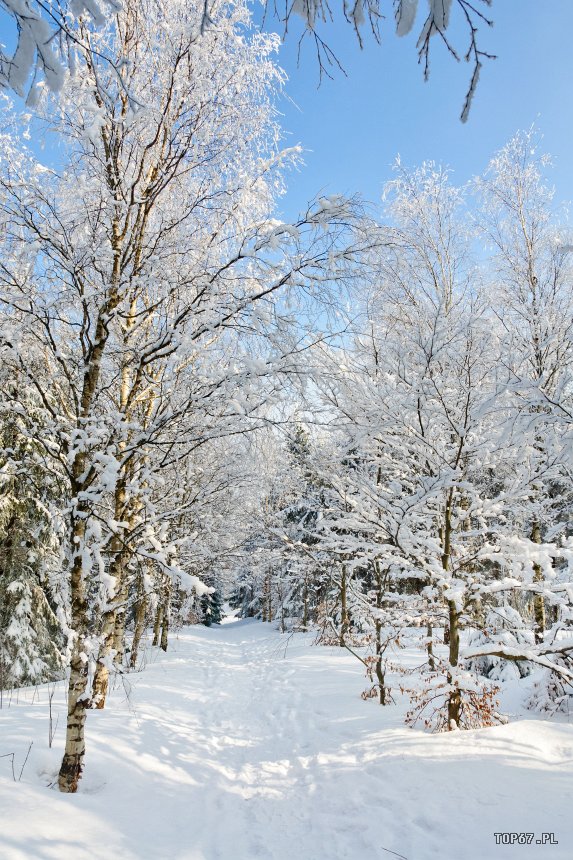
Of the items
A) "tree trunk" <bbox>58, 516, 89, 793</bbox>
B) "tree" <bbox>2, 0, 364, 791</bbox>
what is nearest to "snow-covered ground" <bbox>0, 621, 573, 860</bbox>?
"tree trunk" <bbox>58, 516, 89, 793</bbox>

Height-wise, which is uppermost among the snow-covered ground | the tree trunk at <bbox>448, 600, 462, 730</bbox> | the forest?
the forest

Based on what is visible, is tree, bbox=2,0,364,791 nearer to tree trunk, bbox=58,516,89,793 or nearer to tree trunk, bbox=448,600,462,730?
tree trunk, bbox=58,516,89,793

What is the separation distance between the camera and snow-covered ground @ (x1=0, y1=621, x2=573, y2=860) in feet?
9.48

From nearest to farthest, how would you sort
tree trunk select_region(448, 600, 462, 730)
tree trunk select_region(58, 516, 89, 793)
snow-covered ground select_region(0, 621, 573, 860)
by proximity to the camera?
snow-covered ground select_region(0, 621, 573, 860) → tree trunk select_region(58, 516, 89, 793) → tree trunk select_region(448, 600, 462, 730)

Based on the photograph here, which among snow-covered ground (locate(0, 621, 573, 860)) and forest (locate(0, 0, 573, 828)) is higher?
forest (locate(0, 0, 573, 828))

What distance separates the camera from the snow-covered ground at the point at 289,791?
289 centimetres

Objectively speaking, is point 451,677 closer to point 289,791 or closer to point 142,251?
point 289,791

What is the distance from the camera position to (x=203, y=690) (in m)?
9.13

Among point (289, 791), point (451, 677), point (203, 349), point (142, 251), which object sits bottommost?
point (289, 791)

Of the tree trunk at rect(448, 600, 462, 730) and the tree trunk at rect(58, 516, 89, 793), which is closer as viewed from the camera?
the tree trunk at rect(58, 516, 89, 793)

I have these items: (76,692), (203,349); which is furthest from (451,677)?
(203,349)

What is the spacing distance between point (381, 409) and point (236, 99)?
3382 mm

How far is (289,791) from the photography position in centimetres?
412

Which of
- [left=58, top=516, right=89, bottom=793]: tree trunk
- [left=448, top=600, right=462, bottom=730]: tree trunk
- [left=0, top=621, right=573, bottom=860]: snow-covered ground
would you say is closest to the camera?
[left=0, top=621, right=573, bottom=860]: snow-covered ground
